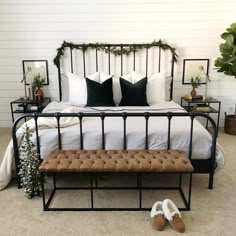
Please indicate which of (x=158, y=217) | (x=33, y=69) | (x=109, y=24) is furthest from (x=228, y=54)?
(x=33, y=69)

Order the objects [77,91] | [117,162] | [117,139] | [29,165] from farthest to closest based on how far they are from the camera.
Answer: [77,91] < [117,139] < [29,165] < [117,162]

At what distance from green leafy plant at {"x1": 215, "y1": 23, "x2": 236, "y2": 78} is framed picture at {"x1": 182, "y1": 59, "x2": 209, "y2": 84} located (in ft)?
1.14

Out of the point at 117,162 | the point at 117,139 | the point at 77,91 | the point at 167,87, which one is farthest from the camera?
the point at 167,87

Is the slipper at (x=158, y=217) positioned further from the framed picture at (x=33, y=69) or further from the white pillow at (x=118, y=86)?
the framed picture at (x=33, y=69)

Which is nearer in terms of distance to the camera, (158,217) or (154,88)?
(158,217)

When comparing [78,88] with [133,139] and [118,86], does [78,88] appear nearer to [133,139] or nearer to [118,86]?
[118,86]

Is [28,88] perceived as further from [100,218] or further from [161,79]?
[100,218]

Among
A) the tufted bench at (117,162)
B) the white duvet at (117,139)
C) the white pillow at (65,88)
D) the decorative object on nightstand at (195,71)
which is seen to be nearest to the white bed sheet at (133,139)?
the white duvet at (117,139)

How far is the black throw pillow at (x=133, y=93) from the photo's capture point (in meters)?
3.81

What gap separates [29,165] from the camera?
248 centimetres

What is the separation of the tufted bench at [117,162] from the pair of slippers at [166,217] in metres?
0.21

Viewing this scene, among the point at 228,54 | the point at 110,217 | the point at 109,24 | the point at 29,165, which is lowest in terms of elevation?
the point at 110,217

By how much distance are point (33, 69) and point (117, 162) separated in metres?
2.92

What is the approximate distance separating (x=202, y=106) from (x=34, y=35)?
2937 millimetres
